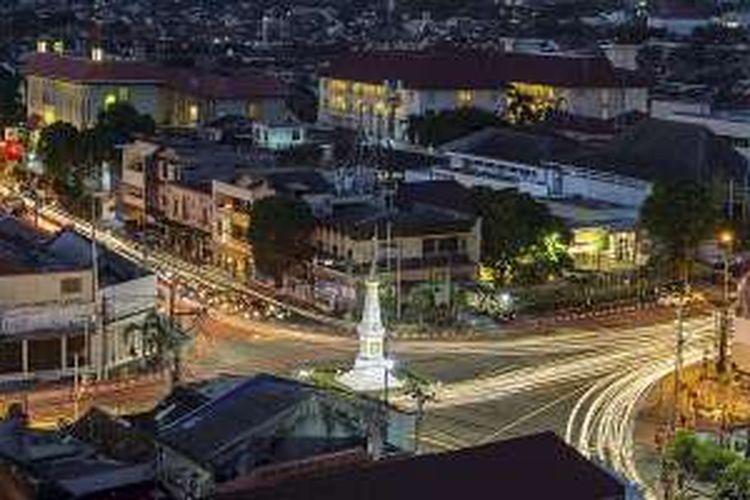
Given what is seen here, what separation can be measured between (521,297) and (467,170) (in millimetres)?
13495

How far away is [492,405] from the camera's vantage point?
28.1 meters

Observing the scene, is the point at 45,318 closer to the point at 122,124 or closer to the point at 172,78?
the point at 122,124

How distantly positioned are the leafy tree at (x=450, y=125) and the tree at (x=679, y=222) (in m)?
17.6

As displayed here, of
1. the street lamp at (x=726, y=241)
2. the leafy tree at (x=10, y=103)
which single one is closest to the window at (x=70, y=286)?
the street lamp at (x=726, y=241)

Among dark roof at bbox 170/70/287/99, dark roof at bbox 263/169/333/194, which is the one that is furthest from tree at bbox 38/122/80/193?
dark roof at bbox 170/70/287/99

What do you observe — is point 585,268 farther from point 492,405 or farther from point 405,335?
point 492,405

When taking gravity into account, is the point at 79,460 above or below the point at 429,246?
above

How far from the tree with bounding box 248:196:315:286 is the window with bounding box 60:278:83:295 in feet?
25.1

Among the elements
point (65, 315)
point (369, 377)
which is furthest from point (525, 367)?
point (65, 315)

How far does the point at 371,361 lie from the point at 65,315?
19.2 ft

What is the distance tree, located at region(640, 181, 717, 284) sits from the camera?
38188mm

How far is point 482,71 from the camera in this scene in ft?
221

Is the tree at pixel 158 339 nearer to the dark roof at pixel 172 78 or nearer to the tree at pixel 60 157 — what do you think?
the tree at pixel 60 157

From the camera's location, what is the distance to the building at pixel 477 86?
216 ft
